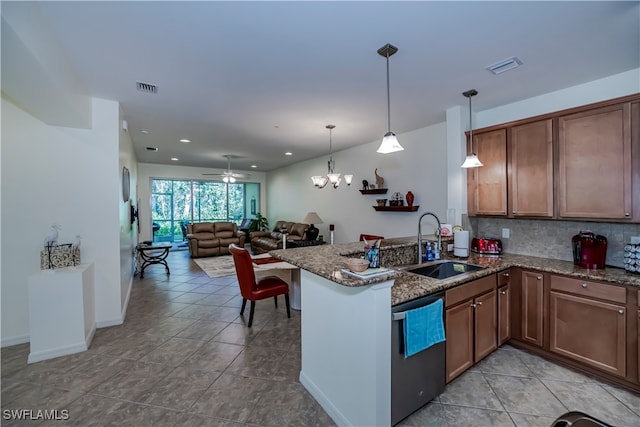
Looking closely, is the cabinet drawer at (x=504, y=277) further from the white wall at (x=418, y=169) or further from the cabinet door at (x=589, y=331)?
the white wall at (x=418, y=169)

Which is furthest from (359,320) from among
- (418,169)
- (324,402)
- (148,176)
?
(148,176)

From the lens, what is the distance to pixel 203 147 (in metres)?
5.96

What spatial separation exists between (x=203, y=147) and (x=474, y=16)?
5.51 meters

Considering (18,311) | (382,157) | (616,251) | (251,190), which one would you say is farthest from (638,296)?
(251,190)

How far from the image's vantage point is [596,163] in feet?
8.05

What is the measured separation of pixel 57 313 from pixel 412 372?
3.34 meters

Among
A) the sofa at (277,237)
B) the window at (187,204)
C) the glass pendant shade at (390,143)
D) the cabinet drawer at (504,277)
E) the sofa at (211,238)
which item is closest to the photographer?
the glass pendant shade at (390,143)

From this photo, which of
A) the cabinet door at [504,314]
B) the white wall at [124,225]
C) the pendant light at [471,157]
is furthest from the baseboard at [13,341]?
the pendant light at [471,157]

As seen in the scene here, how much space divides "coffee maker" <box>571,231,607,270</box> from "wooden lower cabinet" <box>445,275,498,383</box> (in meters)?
0.90

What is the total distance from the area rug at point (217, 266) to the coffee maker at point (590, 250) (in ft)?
18.1

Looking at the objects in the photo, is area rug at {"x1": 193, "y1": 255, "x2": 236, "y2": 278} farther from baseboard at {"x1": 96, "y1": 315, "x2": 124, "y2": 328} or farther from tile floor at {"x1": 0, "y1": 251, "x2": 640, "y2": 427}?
tile floor at {"x1": 0, "y1": 251, "x2": 640, "y2": 427}

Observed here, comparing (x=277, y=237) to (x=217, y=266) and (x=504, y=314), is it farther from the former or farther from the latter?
(x=504, y=314)

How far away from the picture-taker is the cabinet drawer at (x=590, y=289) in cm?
214

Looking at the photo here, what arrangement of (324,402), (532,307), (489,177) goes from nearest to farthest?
(324,402)
(532,307)
(489,177)
